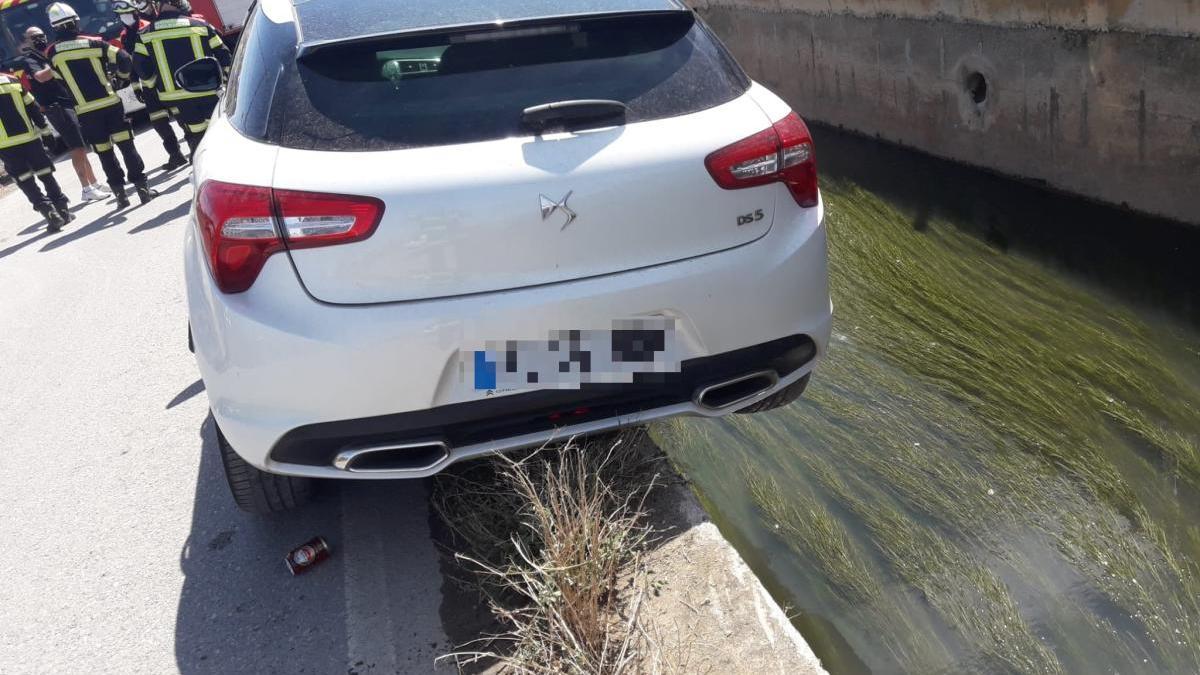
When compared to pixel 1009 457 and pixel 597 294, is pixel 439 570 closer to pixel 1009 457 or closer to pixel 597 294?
pixel 597 294

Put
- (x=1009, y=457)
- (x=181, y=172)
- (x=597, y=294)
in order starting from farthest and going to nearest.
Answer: (x=181, y=172) → (x=1009, y=457) → (x=597, y=294)

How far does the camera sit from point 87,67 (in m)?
8.59

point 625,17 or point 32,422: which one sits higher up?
point 625,17

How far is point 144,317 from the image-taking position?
5508 mm

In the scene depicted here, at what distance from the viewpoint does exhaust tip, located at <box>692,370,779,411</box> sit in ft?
8.70

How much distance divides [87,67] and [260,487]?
7383 millimetres

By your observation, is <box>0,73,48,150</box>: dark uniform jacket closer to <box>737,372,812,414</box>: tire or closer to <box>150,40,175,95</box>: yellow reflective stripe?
<box>150,40,175,95</box>: yellow reflective stripe

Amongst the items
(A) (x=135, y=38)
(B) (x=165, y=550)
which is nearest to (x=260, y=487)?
(B) (x=165, y=550)

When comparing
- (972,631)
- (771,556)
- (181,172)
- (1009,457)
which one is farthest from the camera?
(181,172)

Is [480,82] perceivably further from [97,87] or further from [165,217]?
[97,87]

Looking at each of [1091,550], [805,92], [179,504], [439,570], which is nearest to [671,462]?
[439,570]

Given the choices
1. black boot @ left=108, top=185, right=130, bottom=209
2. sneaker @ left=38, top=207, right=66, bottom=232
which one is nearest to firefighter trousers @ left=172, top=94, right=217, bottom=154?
black boot @ left=108, top=185, right=130, bottom=209

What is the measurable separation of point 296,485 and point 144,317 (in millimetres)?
3059

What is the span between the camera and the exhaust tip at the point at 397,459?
2480 mm
